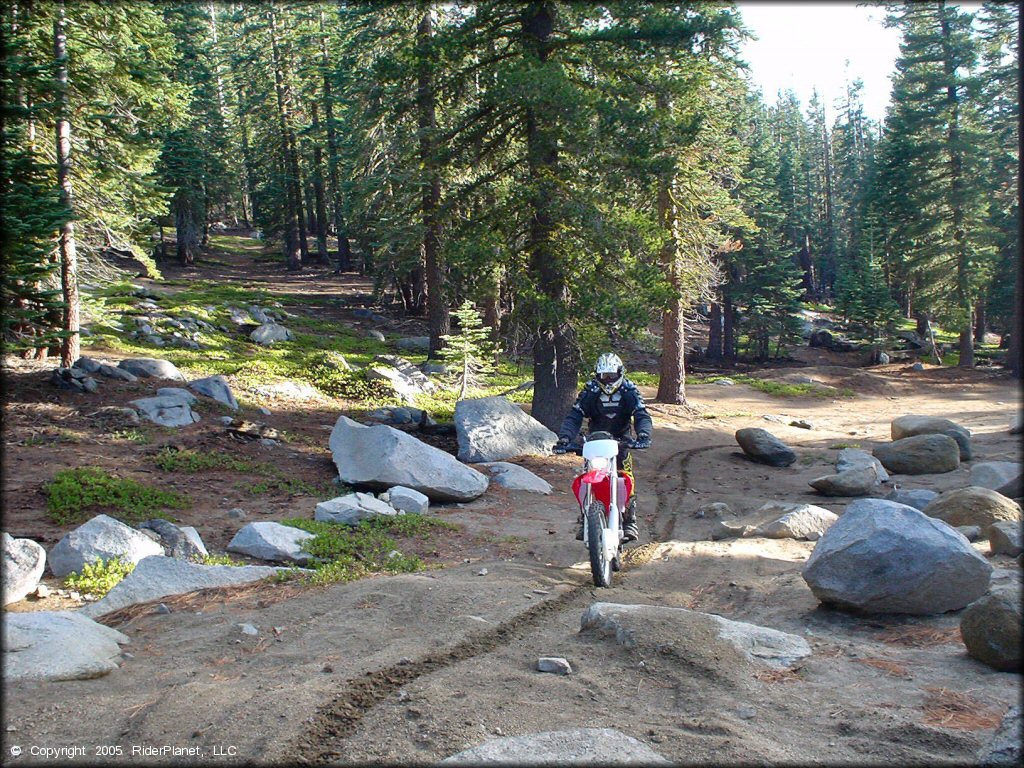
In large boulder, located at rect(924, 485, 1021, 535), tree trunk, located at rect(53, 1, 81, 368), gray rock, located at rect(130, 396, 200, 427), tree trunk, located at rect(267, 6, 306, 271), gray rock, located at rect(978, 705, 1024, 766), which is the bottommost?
large boulder, located at rect(924, 485, 1021, 535)

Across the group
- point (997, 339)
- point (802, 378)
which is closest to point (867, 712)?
point (802, 378)

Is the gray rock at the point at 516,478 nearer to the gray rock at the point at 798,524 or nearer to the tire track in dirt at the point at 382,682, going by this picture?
the gray rock at the point at 798,524

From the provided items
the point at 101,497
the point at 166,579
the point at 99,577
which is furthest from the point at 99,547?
the point at 101,497

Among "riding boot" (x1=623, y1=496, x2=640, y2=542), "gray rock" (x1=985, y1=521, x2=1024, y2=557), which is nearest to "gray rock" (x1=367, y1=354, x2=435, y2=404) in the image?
"riding boot" (x1=623, y1=496, x2=640, y2=542)

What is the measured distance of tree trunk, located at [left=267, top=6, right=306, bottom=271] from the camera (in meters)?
44.0

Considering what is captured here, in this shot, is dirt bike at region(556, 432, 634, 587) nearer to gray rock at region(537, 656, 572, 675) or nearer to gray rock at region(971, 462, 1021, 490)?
gray rock at region(537, 656, 572, 675)

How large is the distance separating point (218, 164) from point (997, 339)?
172 feet

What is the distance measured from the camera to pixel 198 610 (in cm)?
645

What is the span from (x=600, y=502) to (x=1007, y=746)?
4.46m

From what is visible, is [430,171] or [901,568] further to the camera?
[430,171]

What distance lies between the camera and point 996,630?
4.64 m

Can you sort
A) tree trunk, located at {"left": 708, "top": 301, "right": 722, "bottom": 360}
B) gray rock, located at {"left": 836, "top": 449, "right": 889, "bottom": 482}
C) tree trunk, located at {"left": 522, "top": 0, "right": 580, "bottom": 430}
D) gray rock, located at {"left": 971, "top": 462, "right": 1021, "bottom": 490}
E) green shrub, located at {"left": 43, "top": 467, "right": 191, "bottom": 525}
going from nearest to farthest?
1. green shrub, located at {"left": 43, "top": 467, "right": 191, "bottom": 525}
2. gray rock, located at {"left": 971, "top": 462, "right": 1021, "bottom": 490}
3. gray rock, located at {"left": 836, "top": 449, "right": 889, "bottom": 482}
4. tree trunk, located at {"left": 522, "top": 0, "right": 580, "bottom": 430}
5. tree trunk, located at {"left": 708, "top": 301, "right": 722, "bottom": 360}

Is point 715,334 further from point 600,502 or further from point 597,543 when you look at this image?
point 597,543

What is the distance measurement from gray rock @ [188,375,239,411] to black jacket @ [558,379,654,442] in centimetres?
932
